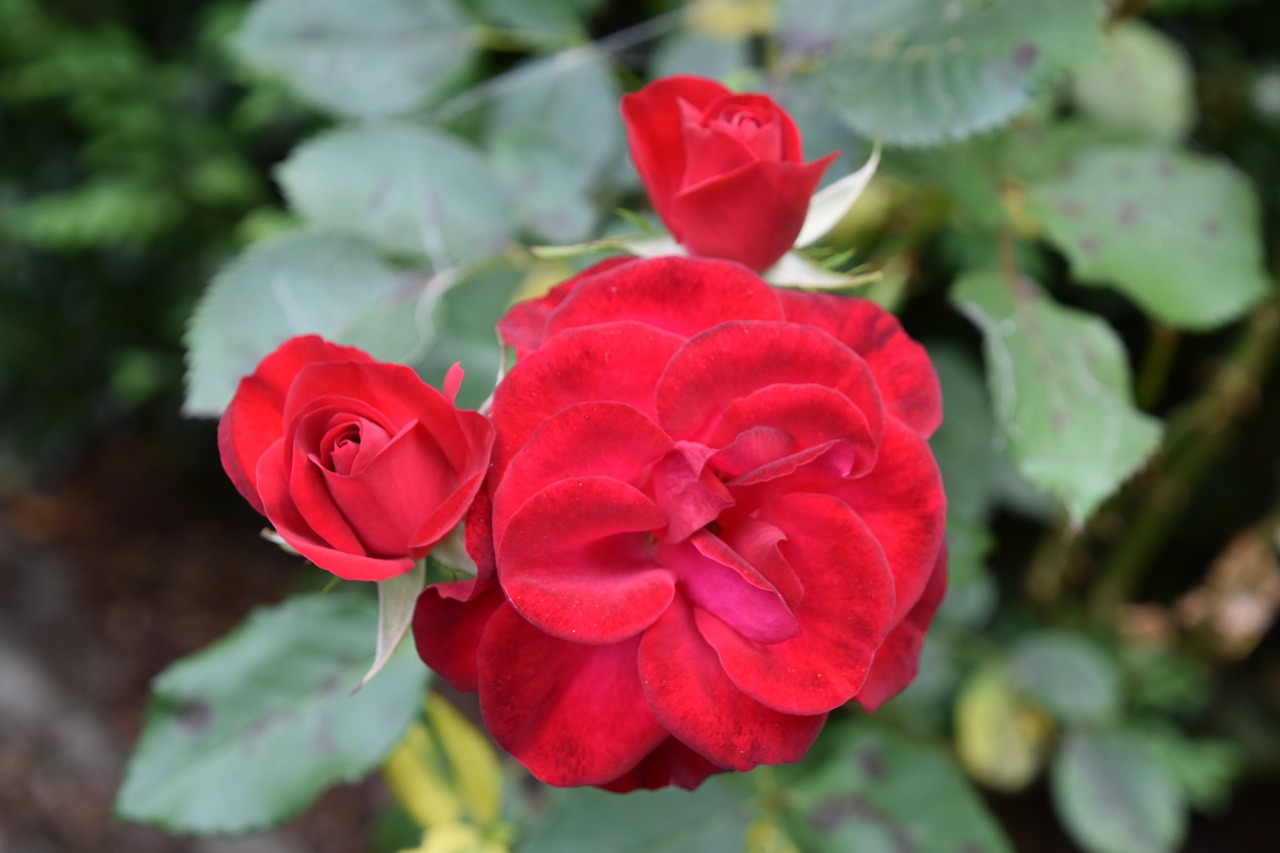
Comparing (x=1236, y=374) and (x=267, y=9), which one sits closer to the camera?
(x=267, y=9)

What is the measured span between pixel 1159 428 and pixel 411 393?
0.46m

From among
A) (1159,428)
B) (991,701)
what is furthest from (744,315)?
(991,701)

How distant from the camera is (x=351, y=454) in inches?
13.8

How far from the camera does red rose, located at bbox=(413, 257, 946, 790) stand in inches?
13.8

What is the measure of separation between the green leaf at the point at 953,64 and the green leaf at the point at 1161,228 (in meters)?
0.20

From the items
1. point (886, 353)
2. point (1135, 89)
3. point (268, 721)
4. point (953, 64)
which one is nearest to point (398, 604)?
point (886, 353)

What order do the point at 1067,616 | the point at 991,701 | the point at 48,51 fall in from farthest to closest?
the point at 48,51, the point at 1067,616, the point at 991,701

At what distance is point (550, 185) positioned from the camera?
752 millimetres

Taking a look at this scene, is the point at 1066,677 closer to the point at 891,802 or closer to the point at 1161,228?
the point at 891,802

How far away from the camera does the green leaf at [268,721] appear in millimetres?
625

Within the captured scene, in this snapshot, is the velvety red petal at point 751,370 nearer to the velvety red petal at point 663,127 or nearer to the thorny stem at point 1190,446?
the velvety red petal at point 663,127


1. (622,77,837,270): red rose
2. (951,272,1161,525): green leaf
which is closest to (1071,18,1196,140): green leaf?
(951,272,1161,525): green leaf

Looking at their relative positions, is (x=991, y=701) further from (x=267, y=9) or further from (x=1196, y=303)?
(x=267, y=9)

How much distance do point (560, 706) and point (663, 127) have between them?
0.27m
